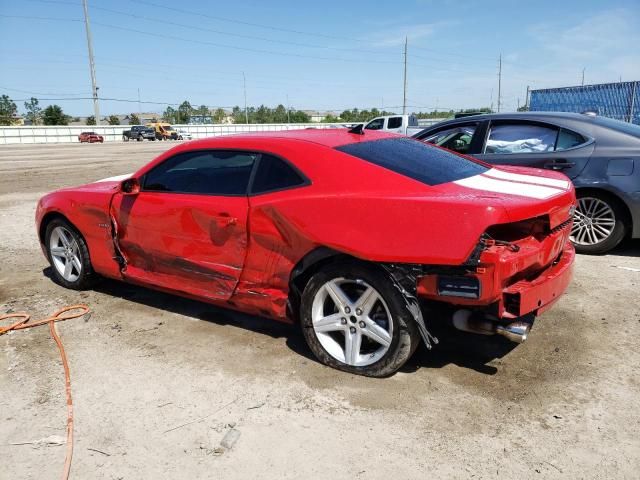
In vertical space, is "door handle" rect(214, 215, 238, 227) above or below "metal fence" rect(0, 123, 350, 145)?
below

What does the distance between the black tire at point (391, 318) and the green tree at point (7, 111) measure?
8167 cm

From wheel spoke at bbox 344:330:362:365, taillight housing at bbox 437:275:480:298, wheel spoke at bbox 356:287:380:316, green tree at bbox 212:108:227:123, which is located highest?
green tree at bbox 212:108:227:123

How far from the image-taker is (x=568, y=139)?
5.61 m

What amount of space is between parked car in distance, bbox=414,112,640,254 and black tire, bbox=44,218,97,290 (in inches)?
171

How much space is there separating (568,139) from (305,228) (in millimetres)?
3877

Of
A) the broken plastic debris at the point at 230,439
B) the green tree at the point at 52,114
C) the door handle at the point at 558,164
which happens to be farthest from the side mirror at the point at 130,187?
the green tree at the point at 52,114

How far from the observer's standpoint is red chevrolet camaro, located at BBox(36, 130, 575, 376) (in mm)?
2723

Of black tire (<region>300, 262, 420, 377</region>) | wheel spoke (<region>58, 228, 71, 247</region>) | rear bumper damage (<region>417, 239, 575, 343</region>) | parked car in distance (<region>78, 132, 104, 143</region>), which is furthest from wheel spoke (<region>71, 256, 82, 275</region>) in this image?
parked car in distance (<region>78, 132, 104, 143</region>)

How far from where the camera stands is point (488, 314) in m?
2.81

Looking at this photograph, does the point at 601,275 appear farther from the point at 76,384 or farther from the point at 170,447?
the point at 76,384

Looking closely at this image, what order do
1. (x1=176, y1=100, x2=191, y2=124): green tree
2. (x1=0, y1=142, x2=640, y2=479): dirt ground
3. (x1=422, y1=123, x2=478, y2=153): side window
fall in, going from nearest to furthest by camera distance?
(x1=0, y1=142, x2=640, y2=479): dirt ground < (x1=422, y1=123, x2=478, y2=153): side window < (x1=176, y1=100, x2=191, y2=124): green tree

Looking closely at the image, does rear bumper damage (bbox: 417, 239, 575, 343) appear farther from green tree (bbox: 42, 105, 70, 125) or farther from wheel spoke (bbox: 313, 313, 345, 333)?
green tree (bbox: 42, 105, 70, 125)

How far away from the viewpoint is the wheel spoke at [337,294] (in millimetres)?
3123

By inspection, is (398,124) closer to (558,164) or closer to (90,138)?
(558,164)
